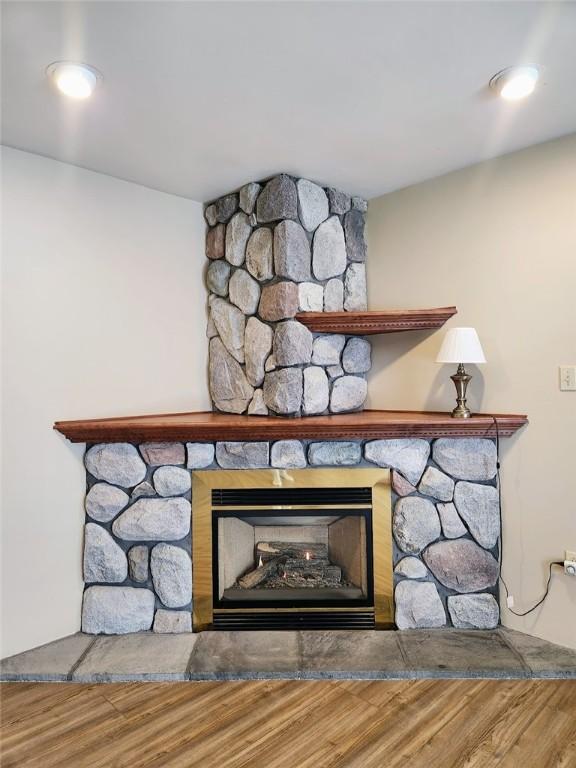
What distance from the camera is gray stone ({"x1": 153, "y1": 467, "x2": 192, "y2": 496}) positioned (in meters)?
2.21

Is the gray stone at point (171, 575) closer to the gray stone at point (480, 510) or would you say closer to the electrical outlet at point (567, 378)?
the gray stone at point (480, 510)

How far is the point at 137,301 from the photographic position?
2449 mm

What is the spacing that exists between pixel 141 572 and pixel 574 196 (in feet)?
8.76

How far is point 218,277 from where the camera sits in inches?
104

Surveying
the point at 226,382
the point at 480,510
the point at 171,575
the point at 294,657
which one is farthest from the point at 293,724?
the point at 226,382

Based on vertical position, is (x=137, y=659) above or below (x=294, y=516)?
below

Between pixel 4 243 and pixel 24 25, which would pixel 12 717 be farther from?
pixel 24 25

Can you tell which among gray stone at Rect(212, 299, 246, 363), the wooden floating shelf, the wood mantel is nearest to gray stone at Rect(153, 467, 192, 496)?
the wood mantel

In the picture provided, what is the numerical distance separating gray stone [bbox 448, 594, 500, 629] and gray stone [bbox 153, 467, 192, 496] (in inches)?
56.8

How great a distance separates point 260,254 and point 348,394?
908 mm

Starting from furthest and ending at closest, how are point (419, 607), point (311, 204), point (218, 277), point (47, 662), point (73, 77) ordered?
point (218, 277), point (311, 204), point (419, 607), point (47, 662), point (73, 77)

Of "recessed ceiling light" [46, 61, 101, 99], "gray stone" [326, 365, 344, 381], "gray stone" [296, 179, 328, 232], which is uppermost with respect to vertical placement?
"recessed ceiling light" [46, 61, 101, 99]

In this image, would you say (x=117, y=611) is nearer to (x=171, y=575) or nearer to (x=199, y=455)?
(x=171, y=575)

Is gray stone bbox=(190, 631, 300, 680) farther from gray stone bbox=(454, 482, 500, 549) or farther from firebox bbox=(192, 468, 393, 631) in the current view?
gray stone bbox=(454, 482, 500, 549)
